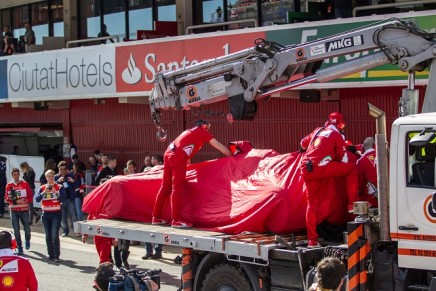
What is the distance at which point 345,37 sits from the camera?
33.1 feet

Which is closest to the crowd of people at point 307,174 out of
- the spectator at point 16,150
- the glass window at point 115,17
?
the glass window at point 115,17

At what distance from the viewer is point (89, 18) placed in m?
26.7

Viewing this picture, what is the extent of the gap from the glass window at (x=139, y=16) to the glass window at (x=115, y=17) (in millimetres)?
311

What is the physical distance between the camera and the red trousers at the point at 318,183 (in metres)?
9.73

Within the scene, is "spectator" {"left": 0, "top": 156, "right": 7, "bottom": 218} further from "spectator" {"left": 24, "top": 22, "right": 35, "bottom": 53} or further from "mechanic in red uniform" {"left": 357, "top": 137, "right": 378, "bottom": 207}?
"mechanic in red uniform" {"left": 357, "top": 137, "right": 378, "bottom": 207}

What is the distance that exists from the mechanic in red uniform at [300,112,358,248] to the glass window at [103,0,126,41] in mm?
16133

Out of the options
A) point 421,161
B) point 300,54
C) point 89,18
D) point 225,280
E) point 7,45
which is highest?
point 89,18

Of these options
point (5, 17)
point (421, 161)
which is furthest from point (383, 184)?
point (5, 17)

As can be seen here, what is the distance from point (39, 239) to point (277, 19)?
728 cm

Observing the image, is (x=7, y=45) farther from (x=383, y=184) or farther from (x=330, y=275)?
(x=330, y=275)

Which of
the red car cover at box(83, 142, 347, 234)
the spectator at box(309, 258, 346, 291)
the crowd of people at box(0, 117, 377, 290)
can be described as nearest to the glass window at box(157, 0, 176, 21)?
the crowd of people at box(0, 117, 377, 290)

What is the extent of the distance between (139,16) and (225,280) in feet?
51.5

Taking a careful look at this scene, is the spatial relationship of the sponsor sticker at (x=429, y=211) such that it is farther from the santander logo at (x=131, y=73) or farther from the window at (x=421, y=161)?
the santander logo at (x=131, y=73)

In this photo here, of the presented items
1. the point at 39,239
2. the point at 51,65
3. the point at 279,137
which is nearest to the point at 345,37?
the point at 279,137
